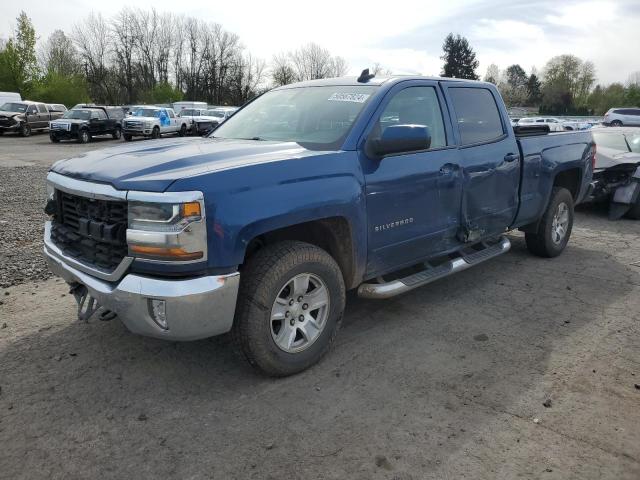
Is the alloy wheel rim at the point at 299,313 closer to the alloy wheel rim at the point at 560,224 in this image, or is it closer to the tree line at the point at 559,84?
the alloy wheel rim at the point at 560,224

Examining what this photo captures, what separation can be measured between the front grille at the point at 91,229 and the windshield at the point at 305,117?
1.37m

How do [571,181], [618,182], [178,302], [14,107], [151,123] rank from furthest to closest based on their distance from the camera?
[14,107] < [151,123] < [618,182] < [571,181] < [178,302]

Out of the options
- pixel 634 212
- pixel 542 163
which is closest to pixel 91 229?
pixel 542 163

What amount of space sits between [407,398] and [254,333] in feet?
3.29

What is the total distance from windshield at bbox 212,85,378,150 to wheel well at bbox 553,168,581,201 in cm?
342

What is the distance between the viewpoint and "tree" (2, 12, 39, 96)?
45125 mm

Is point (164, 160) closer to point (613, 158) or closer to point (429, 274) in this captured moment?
point (429, 274)

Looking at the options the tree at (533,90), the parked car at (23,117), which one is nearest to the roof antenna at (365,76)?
the parked car at (23,117)

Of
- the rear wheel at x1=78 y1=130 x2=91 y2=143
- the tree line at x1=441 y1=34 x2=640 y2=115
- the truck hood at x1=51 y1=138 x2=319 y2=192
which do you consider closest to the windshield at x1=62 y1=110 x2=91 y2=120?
the rear wheel at x1=78 y1=130 x2=91 y2=143

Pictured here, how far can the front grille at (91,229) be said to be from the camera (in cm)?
293

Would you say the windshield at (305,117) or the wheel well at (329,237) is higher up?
the windshield at (305,117)

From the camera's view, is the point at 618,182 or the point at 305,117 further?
the point at 618,182

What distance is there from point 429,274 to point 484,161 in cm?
120

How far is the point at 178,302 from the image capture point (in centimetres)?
272
